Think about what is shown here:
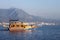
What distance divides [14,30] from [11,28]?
1415 mm

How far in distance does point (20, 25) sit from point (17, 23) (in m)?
1.93

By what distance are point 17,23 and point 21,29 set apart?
3227mm

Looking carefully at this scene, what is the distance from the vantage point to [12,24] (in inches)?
3775

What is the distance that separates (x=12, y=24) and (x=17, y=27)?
3.19 metres

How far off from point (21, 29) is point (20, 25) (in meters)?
1.63

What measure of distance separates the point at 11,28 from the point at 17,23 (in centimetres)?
437

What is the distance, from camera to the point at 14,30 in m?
93.3

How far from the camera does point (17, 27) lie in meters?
93.8

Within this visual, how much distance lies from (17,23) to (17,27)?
117 inches

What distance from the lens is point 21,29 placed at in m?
94.8

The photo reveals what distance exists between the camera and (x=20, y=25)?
9506cm

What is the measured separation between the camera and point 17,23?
96.3 meters
